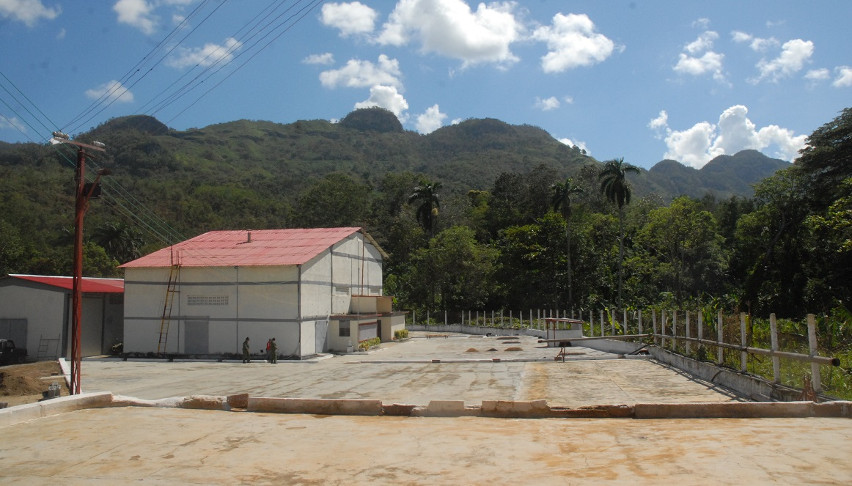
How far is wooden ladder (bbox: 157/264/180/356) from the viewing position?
31.0 m

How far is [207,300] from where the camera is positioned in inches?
1210

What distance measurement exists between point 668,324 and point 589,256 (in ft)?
112

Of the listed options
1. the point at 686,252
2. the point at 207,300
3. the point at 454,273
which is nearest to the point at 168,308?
the point at 207,300

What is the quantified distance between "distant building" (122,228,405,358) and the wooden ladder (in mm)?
53

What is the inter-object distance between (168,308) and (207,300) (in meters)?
2.42

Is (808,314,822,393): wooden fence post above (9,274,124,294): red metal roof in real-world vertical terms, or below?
below

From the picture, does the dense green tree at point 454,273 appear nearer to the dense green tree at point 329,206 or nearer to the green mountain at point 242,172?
the dense green tree at point 329,206

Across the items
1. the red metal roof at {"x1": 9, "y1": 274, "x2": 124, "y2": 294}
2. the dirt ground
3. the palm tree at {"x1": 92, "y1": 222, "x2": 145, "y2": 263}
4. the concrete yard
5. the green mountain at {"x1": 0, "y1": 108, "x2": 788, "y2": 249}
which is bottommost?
the dirt ground

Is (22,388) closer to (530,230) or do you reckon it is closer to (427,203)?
(530,230)

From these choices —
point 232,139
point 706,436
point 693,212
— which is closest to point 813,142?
point 693,212

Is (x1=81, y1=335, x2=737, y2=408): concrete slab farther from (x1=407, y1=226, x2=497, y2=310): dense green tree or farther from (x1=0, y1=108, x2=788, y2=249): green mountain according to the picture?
(x1=407, y1=226, x2=497, y2=310): dense green tree

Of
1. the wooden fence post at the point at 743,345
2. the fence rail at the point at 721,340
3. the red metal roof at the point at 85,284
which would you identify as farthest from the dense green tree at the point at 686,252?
the red metal roof at the point at 85,284

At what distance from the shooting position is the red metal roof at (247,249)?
3084 centimetres

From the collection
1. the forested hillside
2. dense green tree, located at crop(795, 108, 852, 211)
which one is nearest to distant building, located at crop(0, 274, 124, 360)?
the forested hillside
